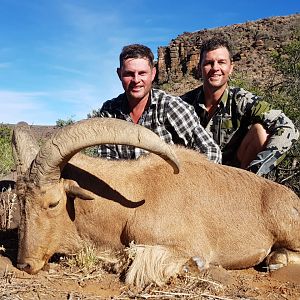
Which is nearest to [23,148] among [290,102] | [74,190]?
[74,190]

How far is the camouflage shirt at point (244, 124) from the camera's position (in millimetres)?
7109

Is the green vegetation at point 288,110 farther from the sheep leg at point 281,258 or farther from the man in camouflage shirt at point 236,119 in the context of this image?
the sheep leg at point 281,258

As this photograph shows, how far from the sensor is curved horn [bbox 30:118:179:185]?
14.6 ft

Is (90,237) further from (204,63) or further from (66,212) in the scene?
(204,63)

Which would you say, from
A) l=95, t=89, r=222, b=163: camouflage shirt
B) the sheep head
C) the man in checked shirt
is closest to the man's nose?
the man in checked shirt

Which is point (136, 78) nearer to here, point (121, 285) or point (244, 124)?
point (244, 124)

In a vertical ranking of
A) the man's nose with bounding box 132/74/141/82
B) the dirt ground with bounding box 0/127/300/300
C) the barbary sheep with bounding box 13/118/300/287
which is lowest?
the dirt ground with bounding box 0/127/300/300

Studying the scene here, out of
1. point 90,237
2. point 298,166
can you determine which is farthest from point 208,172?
point 298,166

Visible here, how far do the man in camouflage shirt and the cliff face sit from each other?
34495 mm

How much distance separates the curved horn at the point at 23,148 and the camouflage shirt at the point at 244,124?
11.0 ft

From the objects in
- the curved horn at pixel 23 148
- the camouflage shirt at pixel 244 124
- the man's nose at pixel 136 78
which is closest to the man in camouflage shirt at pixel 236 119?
the camouflage shirt at pixel 244 124

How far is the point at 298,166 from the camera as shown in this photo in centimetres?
948

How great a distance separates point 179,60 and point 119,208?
185 feet

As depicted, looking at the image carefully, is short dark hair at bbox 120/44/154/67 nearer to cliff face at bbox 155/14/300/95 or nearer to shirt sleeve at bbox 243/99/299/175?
shirt sleeve at bbox 243/99/299/175
